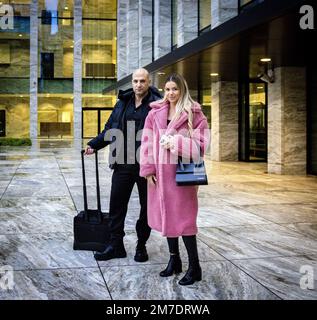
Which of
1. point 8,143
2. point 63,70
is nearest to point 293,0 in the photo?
point 8,143

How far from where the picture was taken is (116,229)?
573 centimetres

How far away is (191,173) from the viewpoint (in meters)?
4.64

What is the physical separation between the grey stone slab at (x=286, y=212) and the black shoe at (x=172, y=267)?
325cm

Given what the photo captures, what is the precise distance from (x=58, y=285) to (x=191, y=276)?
1263 millimetres

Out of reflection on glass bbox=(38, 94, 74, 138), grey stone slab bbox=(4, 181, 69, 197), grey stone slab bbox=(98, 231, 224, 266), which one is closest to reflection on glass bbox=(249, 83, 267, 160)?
grey stone slab bbox=(4, 181, 69, 197)

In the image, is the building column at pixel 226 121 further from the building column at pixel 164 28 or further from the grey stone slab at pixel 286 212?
the grey stone slab at pixel 286 212

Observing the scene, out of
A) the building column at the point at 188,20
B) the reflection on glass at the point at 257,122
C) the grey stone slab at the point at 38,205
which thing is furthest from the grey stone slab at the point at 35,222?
the building column at the point at 188,20

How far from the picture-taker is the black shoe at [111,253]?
18.4ft

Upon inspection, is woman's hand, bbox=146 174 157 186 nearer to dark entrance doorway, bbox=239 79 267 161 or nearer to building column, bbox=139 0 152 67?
dark entrance doorway, bbox=239 79 267 161

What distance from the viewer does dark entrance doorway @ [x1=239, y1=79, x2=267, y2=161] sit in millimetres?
20094

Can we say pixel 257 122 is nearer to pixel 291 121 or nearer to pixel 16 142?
pixel 291 121

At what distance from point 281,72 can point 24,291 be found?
1267 cm

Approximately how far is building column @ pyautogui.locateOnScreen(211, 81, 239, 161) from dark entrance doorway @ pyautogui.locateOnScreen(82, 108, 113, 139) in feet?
89.7
